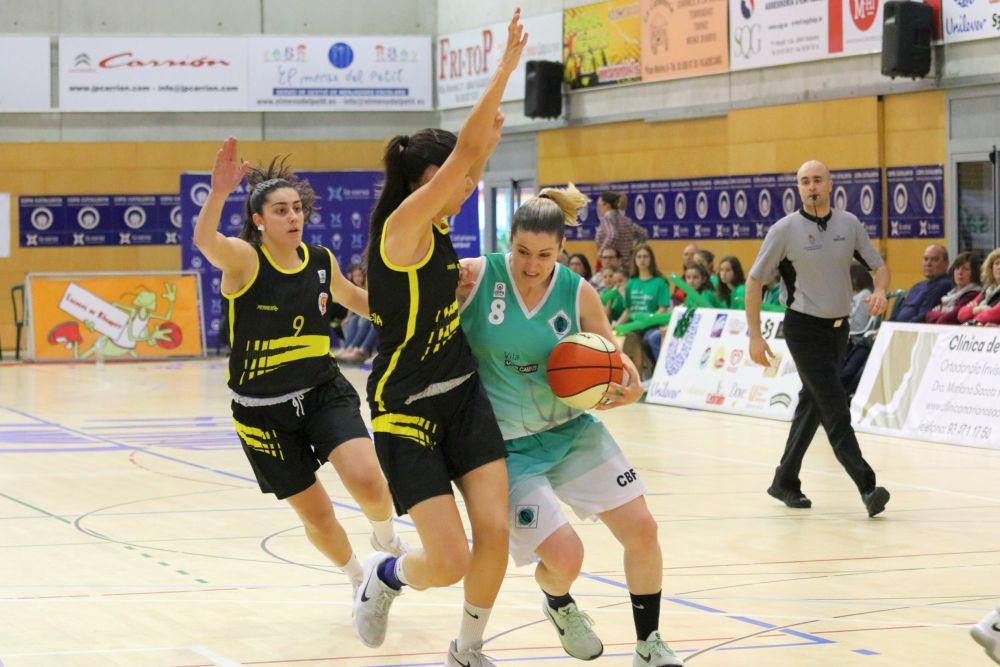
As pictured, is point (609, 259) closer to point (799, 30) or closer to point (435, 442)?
point (799, 30)

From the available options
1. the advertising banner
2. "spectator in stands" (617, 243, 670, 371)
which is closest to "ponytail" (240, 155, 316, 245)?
"spectator in stands" (617, 243, 670, 371)

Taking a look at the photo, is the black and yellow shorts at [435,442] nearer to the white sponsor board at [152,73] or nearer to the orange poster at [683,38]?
the orange poster at [683,38]

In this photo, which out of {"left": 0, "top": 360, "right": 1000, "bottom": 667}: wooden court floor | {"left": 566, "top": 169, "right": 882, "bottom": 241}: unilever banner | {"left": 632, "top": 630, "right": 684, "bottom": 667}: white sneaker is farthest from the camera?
{"left": 566, "top": 169, "right": 882, "bottom": 241}: unilever banner

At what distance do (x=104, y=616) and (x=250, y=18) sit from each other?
61.0 feet

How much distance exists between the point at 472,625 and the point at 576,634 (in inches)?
14.5

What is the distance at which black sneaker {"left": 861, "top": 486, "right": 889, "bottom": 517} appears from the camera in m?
8.34

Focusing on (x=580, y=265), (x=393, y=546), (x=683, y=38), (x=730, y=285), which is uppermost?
(x=683, y=38)

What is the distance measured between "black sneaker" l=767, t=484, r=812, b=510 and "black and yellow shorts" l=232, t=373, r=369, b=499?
357cm

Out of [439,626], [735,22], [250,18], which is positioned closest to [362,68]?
[250,18]

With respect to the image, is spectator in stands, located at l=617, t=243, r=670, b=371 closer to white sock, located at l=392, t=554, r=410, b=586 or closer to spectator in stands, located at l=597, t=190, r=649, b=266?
spectator in stands, located at l=597, t=190, r=649, b=266

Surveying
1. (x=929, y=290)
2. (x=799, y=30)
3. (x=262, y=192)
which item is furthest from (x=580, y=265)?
(x=262, y=192)

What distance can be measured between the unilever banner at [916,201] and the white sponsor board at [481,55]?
637 centimetres

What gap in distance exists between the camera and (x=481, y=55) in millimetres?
22438

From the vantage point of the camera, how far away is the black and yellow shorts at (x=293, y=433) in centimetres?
602
